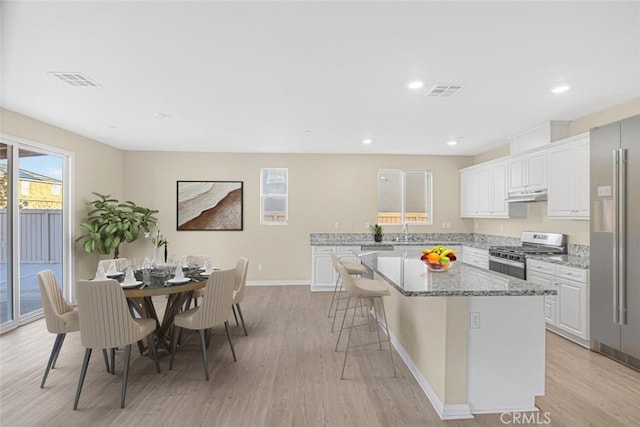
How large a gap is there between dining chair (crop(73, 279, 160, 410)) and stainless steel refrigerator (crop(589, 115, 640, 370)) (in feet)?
14.2

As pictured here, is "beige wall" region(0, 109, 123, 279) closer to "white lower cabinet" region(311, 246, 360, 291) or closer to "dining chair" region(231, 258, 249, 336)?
"dining chair" region(231, 258, 249, 336)

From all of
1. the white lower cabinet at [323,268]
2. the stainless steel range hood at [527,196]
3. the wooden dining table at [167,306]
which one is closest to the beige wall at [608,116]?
the stainless steel range hood at [527,196]

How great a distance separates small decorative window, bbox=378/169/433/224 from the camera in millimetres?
6879

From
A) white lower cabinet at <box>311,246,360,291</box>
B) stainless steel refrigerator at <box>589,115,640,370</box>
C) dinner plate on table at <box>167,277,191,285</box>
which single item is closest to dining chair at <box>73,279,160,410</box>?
dinner plate on table at <box>167,277,191,285</box>

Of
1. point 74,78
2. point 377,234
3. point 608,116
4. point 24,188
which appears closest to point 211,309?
point 74,78

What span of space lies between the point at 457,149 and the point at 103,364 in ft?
20.4

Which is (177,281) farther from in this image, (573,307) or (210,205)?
(573,307)

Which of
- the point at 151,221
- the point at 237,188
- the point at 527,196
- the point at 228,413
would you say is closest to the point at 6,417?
the point at 228,413

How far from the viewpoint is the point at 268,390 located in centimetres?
268

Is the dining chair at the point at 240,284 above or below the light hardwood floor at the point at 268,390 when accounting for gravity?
above

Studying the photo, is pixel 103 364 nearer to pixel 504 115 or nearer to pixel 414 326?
pixel 414 326

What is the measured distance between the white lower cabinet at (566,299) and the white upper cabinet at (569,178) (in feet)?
2.27

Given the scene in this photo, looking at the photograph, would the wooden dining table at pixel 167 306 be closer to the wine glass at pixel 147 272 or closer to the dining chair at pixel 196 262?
the wine glass at pixel 147 272

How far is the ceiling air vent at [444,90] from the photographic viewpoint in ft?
10.4
